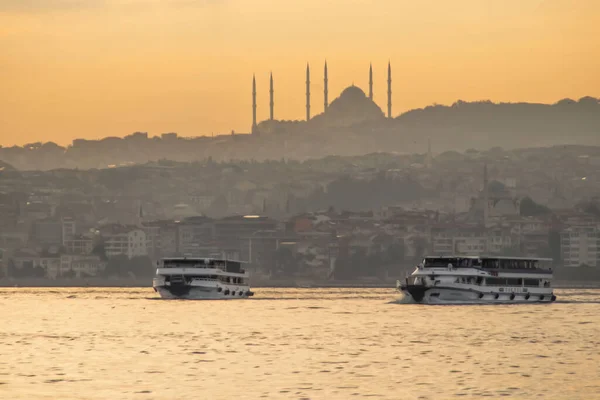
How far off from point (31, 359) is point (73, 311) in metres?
40.0

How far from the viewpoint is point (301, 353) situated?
7050cm

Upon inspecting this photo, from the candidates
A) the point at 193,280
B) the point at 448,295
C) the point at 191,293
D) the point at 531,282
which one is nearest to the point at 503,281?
the point at 531,282

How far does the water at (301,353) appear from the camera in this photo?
190 ft

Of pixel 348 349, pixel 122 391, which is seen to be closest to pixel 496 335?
pixel 348 349

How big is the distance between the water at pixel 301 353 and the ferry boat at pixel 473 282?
3.30m

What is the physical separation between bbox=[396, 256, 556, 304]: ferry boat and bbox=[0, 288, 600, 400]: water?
10.8 feet

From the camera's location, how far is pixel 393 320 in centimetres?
9262

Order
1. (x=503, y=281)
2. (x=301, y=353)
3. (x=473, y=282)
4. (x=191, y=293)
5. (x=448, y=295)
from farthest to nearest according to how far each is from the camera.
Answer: (x=191, y=293), (x=503, y=281), (x=473, y=282), (x=448, y=295), (x=301, y=353)

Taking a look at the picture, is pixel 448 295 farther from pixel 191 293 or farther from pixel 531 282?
pixel 191 293

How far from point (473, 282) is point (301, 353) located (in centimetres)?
4139

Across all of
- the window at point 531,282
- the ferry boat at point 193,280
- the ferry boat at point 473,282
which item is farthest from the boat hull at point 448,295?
the ferry boat at point 193,280

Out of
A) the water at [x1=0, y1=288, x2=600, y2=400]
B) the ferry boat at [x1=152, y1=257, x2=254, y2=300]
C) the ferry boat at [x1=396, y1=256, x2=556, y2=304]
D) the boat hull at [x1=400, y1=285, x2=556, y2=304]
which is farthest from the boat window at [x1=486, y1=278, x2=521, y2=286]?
the ferry boat at [x1=152, y1=257, x2=254, y2=300]

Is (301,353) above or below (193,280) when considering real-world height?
below

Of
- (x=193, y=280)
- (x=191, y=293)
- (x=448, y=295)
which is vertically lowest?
(x=448, y=295)
